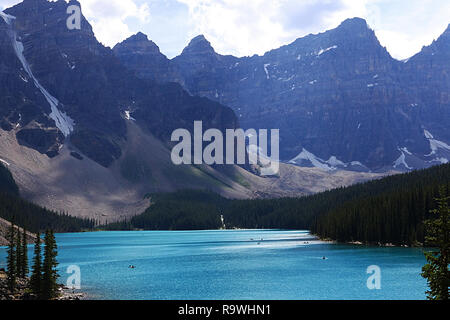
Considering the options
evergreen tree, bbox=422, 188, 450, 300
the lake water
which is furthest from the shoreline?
evergreen tree, bbox=422, 188, 450, 300

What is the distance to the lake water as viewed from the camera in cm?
6719

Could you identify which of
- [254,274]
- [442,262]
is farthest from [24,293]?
[442,262]

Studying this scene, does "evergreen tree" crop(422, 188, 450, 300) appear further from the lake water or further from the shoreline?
the shoreline

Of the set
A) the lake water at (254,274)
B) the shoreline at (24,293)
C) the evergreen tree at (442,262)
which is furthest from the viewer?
the lake water at (254,274)

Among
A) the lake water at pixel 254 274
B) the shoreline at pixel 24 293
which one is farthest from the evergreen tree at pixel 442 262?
the shoreline at pixel 24 293

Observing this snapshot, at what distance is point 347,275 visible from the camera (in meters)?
84.3

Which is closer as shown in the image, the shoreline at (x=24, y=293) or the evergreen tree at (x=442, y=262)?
the evergreen tree at (x=442, y=262)

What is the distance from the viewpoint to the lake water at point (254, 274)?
220 ft

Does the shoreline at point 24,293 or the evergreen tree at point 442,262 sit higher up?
the evergreen tree at point 442,262

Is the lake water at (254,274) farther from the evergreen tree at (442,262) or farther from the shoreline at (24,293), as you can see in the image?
the evergreen tree at (442,262)

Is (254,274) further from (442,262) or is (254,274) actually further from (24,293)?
(442,262)
